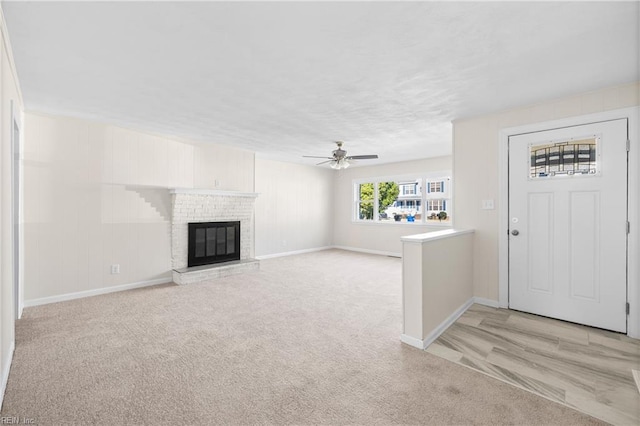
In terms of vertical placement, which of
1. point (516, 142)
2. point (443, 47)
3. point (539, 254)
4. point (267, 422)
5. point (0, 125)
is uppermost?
point (443, 47)

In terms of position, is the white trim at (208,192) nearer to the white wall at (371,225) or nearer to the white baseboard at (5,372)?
the white baseboard at (5,372)

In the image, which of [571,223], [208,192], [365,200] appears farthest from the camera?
[365,200]

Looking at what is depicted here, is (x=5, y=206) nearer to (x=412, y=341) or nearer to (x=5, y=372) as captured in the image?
(x=5, y=372)

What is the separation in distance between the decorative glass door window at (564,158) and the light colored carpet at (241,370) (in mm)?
2379

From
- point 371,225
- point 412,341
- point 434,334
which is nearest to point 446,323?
point 434,334

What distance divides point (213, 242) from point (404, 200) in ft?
15.7

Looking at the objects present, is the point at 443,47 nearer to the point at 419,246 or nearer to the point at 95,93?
the point at 419,246

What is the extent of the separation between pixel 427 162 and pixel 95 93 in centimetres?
626

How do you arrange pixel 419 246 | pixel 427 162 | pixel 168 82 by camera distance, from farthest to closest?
pixel 427 162 < pixel 168 82 < pixel 419 246

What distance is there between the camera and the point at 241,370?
2246mm

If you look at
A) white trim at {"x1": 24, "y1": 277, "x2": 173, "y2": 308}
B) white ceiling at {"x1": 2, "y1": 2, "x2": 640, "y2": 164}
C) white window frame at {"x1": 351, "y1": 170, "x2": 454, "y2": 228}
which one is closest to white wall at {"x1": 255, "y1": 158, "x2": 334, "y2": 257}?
white window frame at {"x1": 351, "y1": 170, "x2": 454, "y2": 228}

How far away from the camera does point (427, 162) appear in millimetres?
6805

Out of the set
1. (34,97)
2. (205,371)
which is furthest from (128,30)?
(205,371)

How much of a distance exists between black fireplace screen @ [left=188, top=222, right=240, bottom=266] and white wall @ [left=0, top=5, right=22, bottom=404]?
A: 2756 mm
